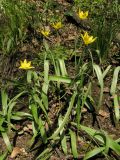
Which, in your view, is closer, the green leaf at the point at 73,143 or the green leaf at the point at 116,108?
the green leaf at the point at 73,143

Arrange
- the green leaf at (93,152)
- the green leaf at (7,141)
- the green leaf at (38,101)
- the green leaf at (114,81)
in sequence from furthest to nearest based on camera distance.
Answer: the green leaf at (114,81) → the green leaf at (38,101) → the green leaf at (7,141) → the green leaf at (93,152)

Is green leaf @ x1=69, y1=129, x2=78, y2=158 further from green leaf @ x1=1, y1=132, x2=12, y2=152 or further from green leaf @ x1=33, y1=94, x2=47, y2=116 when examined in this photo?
green leaf @ x1=1, y1=132, x2=12, y2=152

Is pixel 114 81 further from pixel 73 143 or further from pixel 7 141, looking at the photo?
pixel 7 141

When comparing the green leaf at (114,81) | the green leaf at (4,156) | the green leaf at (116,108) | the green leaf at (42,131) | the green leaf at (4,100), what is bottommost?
the green leaf at (4,156)

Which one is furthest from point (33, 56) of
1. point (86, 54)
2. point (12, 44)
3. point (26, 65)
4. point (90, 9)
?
point (90, 9)

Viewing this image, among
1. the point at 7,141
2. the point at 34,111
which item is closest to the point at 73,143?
the point at 34,111

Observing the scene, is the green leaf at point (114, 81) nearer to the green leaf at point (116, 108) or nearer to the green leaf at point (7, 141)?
the green leaf at point (116, 108)

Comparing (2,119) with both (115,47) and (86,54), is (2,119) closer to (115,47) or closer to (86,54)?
(86,54)

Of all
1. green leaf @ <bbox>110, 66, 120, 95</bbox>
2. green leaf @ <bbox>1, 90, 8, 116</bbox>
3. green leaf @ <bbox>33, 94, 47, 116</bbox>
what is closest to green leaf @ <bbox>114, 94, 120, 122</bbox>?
green leaf @ <bbox>110, 66, 120, 95</bbox>

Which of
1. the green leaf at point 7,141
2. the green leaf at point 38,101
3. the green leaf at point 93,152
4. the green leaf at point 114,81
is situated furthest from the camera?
the green leaf at point 114,81

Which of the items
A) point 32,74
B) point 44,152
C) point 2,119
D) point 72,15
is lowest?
point 44,152

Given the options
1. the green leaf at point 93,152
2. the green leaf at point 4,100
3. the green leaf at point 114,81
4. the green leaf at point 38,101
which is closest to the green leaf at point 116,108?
the green leaf at point 114,81
